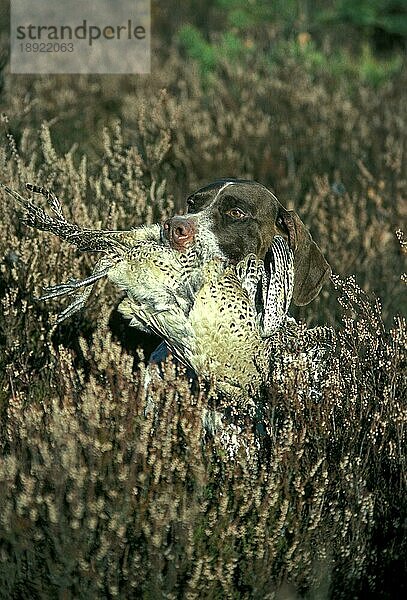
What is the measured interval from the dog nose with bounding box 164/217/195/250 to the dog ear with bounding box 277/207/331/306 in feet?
1.92

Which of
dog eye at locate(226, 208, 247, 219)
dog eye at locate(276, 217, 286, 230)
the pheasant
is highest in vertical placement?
dog eye at locate(226, 208, 247, 219)

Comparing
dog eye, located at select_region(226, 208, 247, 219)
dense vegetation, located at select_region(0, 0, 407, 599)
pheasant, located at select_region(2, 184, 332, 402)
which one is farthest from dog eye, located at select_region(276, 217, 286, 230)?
pheasant, located at select_region(2, 184, 332, 402)

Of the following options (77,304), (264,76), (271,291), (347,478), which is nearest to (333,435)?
(347,478)

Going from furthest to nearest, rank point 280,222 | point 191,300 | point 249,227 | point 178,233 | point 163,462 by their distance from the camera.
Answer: point 280,222, point 249,227, point 178,233, point 191,300, point 163,462

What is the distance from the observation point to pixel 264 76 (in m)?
8.45

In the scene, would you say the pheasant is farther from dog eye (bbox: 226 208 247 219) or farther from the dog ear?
the dog ear

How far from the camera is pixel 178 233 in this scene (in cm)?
312

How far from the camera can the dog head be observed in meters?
3.41

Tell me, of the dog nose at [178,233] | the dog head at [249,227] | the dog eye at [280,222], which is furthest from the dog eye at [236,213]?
the dog nose at [178,233]

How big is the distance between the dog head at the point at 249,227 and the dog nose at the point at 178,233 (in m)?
0.07

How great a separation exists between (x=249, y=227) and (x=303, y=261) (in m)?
0.29

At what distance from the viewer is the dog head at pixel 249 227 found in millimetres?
3410

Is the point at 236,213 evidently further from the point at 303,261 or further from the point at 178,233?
the point at 178,233

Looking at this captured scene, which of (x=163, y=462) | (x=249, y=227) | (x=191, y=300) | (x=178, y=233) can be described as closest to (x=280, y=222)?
(x=249, y=227)
